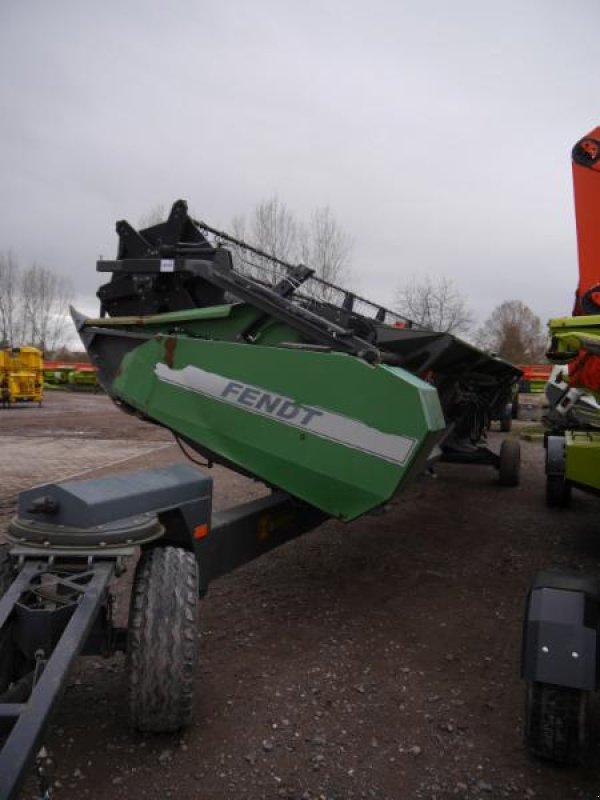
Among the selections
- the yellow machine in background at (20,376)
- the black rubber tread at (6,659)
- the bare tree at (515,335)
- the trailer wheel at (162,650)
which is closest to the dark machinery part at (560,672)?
the trailer wheel at (162,650)

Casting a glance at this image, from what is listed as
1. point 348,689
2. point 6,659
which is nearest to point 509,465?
point 348,689

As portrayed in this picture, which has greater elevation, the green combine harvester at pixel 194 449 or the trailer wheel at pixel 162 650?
the green combine harvester at pixel 194 449

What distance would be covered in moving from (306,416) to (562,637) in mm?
1568

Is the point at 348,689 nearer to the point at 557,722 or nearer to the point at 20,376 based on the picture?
the point at 557,722

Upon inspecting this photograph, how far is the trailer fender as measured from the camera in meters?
2.27

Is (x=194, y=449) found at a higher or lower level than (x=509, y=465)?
higher

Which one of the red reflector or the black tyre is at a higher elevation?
the red reflector

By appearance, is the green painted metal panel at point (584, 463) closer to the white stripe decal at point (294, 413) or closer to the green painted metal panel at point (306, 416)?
the green painted metal panel at point (306, 416)

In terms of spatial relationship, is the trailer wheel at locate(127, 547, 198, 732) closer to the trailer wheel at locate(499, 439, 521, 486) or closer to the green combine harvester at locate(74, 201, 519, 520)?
the green combine harvester at locate(74, 201, 519, 520)

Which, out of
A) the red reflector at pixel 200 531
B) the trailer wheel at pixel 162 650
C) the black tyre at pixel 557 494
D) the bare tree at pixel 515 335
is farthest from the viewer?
the bare tree at pixel 515 335

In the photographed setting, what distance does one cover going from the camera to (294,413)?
3.38 m

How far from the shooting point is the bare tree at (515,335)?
45.1 m

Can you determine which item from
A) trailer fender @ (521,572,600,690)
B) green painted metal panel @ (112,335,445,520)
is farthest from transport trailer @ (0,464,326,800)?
trailer fender @ (521,572,600,690)

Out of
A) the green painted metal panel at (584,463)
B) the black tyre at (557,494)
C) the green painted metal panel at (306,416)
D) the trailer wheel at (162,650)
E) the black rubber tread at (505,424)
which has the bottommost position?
the black rubber tread at (505,424)
